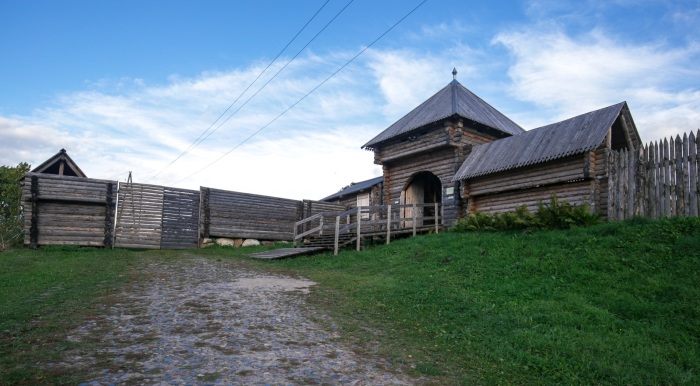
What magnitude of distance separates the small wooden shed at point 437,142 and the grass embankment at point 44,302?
13270mm

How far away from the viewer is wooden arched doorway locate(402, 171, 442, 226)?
74.7ft

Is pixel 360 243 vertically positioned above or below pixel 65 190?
below

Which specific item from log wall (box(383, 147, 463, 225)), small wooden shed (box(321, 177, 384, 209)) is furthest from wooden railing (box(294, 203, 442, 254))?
small wooden shed (box(321, 177, 384, 209))

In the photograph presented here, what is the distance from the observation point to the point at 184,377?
169 inches

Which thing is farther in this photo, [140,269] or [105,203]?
[105,203]

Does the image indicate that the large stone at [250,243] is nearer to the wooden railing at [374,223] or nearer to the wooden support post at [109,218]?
the wooden railing at [374,223]

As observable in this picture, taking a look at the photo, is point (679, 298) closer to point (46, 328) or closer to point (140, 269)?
point (46, 328)

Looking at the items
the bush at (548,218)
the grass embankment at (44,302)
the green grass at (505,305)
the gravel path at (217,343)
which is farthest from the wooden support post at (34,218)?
the bush at (548,218)

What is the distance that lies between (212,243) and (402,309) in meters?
14.5

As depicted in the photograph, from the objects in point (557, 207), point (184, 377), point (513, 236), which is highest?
point (557, 207)

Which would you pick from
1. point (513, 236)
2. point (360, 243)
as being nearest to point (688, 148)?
point (513, 236)

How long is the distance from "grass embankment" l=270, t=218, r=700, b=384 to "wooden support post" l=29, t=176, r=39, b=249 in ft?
36.4

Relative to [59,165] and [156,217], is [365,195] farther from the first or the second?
[59,165]

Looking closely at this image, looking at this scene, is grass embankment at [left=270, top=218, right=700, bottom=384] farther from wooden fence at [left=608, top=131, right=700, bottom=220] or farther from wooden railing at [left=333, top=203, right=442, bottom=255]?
wooden railing at [left=333, top=203, right=442, bottom=255]
